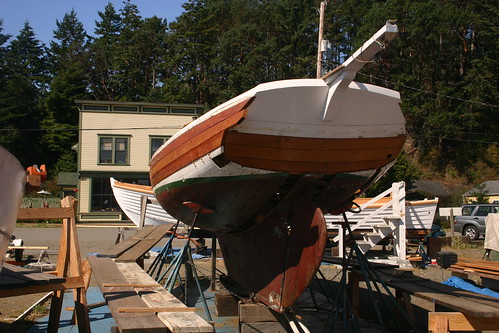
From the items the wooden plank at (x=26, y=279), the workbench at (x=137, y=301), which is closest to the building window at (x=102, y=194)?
the workbench at (x=137, y=301)

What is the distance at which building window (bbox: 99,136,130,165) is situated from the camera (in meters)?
27.2

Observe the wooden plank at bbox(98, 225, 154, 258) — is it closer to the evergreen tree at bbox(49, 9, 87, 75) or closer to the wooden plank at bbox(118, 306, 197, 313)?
the wooden plank at bbox(118, 306, 197, 313)

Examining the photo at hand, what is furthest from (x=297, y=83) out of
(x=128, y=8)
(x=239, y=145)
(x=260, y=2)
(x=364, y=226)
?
(x=128, y=8)

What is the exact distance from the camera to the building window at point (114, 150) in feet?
89.3

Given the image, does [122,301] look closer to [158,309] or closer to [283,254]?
[158,309]

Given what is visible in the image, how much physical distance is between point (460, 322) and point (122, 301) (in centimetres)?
283

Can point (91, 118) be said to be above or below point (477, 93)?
below

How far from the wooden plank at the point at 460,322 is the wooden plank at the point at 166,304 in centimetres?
201

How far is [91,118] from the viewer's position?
88.5 feet

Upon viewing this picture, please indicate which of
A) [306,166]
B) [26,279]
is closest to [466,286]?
[306,166]

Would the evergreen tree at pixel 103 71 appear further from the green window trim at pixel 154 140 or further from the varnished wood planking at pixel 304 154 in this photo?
the varnished wood planking at pixel 304 154

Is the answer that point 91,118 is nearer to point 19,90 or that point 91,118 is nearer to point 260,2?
point 19,90

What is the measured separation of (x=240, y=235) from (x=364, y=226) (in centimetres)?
886

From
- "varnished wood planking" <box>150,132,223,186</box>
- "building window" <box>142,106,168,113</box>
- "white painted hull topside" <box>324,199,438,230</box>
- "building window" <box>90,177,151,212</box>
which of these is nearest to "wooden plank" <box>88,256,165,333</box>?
"varnished wood planking" <box>150,132,223,186</box>
